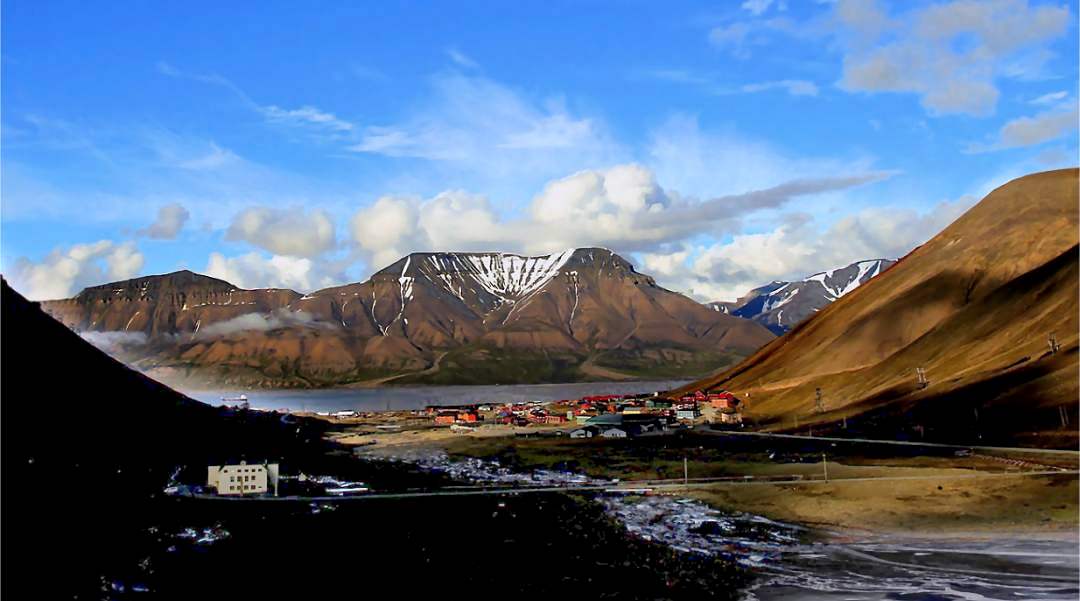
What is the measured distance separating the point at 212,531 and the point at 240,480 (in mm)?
16623

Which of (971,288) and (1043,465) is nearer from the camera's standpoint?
(1043,465)

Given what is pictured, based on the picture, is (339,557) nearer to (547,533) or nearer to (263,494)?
(547,533)

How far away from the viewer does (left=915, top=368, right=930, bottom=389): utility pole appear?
478 ft

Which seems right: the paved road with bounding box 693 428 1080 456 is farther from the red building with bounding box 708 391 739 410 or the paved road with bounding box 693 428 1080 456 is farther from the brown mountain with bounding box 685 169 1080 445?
the red building with bounding box 708 391 739 410

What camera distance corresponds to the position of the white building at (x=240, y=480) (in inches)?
3570

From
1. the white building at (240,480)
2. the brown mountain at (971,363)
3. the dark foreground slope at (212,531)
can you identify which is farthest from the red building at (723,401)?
the white building at (240,480)

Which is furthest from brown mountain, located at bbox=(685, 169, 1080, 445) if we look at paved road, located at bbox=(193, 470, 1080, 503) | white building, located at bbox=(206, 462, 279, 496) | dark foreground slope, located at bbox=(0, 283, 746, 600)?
white building, located at bbox=(206, 462, 279, 496)

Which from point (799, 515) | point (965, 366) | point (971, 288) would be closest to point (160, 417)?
point (799, 515)

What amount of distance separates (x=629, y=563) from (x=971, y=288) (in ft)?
525

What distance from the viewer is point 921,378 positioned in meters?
148

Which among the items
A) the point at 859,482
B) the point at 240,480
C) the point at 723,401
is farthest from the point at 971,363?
the point at 240,480

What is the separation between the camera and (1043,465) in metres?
91.0

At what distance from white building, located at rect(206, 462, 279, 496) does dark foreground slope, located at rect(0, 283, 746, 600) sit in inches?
192

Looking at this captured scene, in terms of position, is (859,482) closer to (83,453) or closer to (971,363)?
(971,363)
